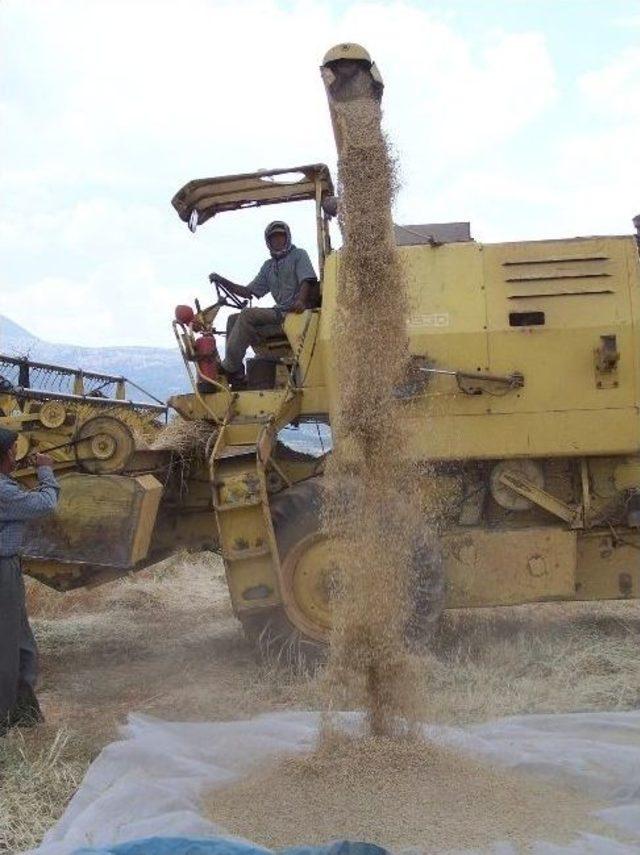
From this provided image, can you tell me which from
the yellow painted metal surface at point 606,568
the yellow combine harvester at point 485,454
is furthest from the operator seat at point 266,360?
the yellow painted metal surface at point 606,568

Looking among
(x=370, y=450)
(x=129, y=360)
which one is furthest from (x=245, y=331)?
(x=129, y=360)

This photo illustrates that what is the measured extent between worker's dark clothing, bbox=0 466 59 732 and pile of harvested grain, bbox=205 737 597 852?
1.48 meters

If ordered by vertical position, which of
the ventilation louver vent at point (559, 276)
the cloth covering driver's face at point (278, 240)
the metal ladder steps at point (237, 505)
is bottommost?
the metal ladder steps at point (237, 505)

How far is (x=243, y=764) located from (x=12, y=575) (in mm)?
1525

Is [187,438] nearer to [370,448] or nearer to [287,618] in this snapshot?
[287,618]

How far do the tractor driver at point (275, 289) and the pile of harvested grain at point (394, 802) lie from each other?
315 cm

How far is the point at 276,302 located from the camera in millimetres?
6719

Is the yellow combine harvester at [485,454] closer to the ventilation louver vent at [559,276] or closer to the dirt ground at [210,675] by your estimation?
the ventilation louver vent at [559,276]

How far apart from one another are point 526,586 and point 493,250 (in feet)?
6.62

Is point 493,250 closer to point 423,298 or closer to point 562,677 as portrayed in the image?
point 423,298

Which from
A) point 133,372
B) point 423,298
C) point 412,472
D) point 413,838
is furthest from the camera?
point 133,372

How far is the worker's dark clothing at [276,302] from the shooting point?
21.7ft

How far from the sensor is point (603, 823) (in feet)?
11.3

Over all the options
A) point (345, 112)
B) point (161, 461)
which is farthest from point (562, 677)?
point (345, 112)
